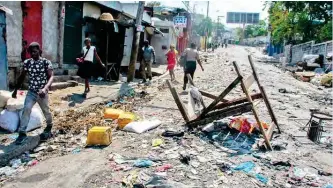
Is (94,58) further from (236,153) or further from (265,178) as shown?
(265,178)

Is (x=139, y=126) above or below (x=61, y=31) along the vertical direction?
below

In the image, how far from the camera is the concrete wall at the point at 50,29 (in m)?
9.62

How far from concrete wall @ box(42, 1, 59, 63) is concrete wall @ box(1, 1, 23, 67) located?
39.6 inches

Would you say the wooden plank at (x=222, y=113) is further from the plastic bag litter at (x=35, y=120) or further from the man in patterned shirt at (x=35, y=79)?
the plastic bag litter at (x=35, y=120)

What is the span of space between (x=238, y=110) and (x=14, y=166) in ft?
11.0

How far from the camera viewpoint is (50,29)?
9.91m

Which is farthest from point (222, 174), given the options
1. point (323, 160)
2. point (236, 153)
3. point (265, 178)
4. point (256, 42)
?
point (256, 42)

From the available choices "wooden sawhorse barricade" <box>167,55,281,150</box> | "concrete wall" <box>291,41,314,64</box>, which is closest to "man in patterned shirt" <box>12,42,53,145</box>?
"wooden sawhorse barricade" <box>167,55,281,150</box>

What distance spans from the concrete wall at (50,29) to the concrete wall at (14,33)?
3.30ft

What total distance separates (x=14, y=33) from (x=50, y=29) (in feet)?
5.24

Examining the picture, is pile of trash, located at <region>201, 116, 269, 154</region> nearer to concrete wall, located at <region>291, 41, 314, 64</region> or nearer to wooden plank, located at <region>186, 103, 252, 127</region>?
wooden plank, located at <region>186, 103, 252, 127</region>

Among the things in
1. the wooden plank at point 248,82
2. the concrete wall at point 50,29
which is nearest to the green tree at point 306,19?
the concrete wall at point 50,29

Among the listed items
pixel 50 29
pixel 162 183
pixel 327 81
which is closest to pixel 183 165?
pixel 162 183

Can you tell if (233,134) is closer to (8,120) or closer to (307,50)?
(8,120)
